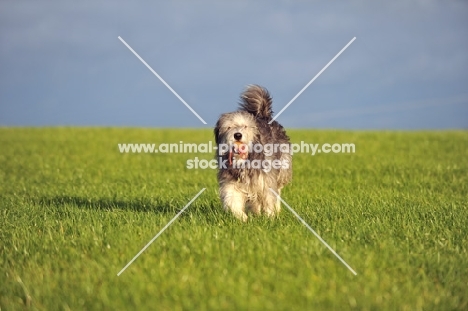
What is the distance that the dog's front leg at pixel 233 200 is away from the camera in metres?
9.00

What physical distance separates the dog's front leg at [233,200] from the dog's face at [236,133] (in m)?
0.53

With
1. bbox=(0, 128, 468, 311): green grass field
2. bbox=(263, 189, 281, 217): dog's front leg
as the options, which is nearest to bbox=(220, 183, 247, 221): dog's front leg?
bbox=(0, 128, 468, 311): green grass field

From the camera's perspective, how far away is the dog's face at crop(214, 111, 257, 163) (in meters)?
8.47

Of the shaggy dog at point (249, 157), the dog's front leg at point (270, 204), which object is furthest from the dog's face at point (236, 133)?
the dog's front leg at point (270, 204)

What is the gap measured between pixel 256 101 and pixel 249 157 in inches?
45.5

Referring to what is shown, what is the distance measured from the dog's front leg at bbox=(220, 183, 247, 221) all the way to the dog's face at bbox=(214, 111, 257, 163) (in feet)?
1.74

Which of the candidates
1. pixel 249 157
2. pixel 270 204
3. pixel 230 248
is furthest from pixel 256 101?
pixel 230 248

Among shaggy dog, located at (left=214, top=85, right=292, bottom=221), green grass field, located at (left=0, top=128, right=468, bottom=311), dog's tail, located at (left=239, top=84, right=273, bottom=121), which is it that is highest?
dog's tail, located at (left=239, top=84, right=273, bottom=121)

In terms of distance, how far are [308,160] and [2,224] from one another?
12.7m

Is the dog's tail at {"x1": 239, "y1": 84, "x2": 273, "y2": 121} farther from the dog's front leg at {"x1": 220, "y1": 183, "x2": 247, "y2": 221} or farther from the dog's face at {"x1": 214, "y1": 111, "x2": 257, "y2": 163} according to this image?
the dog's front leg at {"x1": 220, "y1": 183, "x2": 247, "y2": 221}

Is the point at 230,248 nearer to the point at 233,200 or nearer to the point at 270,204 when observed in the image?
the point at 233,200

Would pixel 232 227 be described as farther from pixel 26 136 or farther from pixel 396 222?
pixel 26 136

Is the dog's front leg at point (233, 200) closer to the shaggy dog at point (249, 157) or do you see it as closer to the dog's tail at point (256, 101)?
the shaggy dog at point (249, 157)

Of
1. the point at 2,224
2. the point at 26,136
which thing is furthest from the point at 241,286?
the point at 26,136
